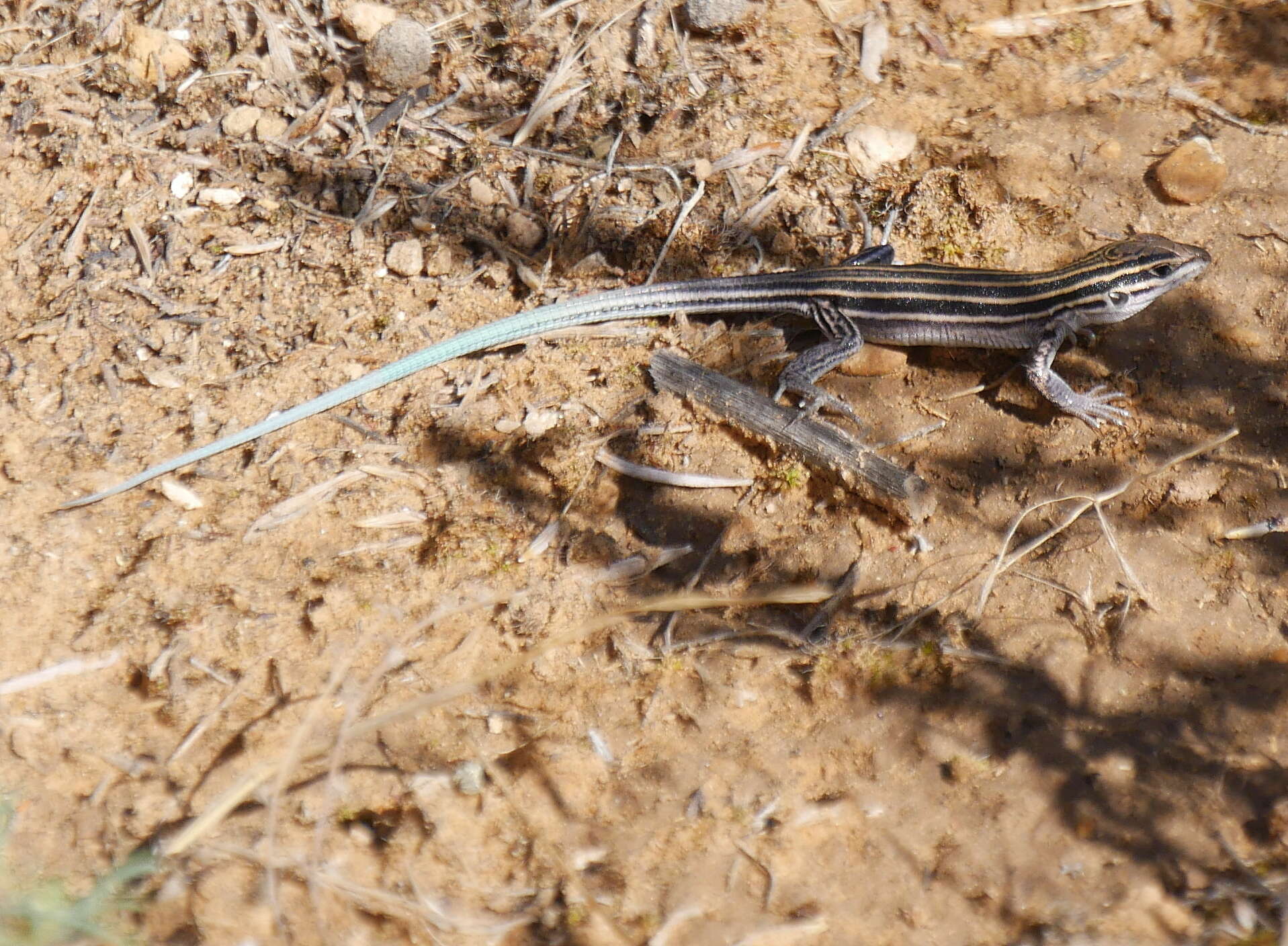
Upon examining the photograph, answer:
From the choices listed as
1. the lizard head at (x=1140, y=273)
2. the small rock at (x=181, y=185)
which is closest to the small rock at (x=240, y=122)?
the small rock at (x=181, y=185)

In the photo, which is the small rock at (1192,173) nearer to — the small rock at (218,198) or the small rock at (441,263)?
the small rock at (441,263)

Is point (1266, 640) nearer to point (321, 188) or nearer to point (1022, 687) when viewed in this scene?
point (1022, 687)

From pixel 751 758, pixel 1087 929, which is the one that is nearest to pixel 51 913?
pixel 751 758

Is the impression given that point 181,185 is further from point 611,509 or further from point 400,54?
point 611,509

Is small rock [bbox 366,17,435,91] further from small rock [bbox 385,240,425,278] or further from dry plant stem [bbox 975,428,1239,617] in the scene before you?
dry plant stem [bbox 975,428,1239,617]

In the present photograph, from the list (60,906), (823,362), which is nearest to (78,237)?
(60,906)

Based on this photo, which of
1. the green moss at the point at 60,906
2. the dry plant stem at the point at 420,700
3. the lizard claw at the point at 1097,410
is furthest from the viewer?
the lizard claw at the point at 1097,410

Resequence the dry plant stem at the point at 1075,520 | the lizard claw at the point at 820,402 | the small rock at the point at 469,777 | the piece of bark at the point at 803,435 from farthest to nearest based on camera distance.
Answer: the lizard claw at the point at 820,402 < the piece of bark at the point at 803,435 < the dry plant stem at the point at 1075,520 < the small rock at the point at 469,777
